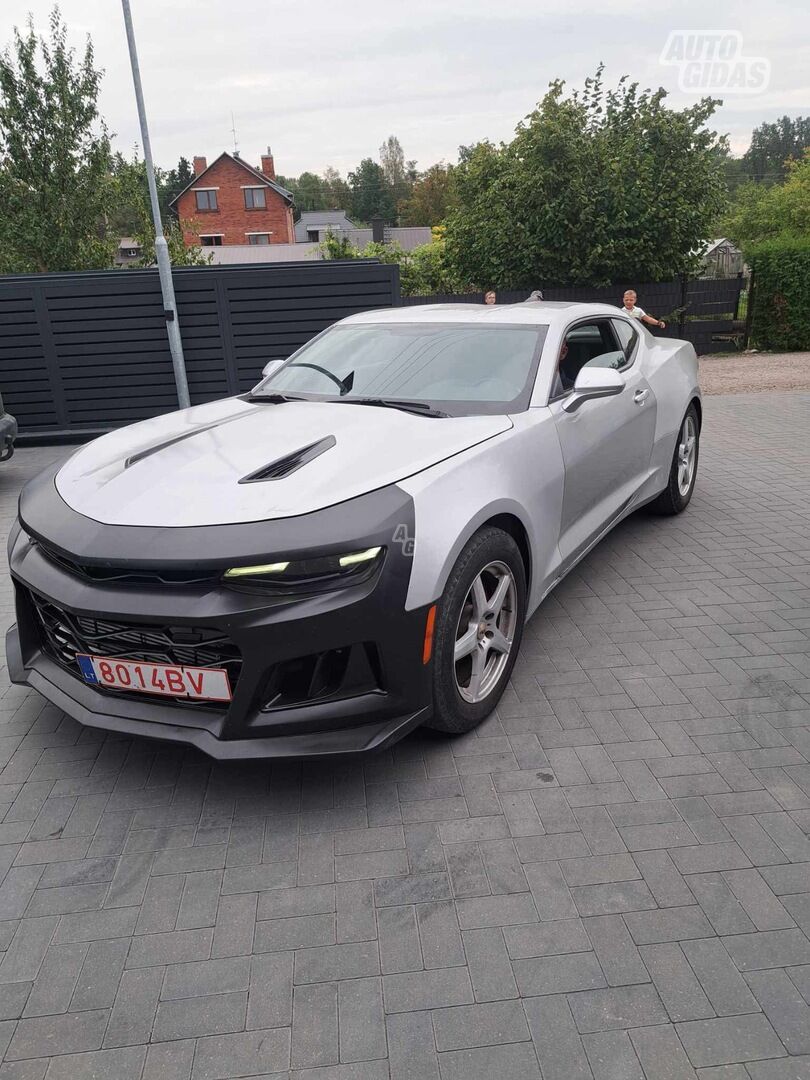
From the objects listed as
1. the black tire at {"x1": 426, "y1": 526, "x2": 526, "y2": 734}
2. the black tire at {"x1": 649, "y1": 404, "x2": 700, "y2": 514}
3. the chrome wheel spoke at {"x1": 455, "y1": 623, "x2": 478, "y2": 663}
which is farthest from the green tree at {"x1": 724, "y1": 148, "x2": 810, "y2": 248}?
the chrome wheel spoke at {"x1": 455, "y1": 623, "x2": 478, "y2": 663}

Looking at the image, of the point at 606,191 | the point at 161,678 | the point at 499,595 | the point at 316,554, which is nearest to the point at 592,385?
the point at 499,595

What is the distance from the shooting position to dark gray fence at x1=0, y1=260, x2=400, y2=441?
31.0ft

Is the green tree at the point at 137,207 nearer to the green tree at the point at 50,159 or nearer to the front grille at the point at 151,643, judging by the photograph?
the green tree at the point at 50,159

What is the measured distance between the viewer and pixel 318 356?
4473mm

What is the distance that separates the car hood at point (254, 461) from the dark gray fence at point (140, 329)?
640cm

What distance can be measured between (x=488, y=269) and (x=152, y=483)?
1574 centimetres

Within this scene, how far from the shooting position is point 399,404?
Result: 3.69m

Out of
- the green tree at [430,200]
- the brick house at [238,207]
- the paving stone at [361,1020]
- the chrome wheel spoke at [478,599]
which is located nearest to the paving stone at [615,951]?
the paving stone at [361,1020]

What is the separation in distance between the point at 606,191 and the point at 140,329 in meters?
10.4

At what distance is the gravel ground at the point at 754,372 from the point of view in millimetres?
12602

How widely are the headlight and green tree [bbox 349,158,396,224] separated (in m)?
109

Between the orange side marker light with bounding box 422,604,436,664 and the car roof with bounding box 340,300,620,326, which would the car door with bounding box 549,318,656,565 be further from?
the orange side marker light with bounding box 422,604,436,664

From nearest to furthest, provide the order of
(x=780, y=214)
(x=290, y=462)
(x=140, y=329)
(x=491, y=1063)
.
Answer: (x=491, y=1063), (x=290, y=462), (x=140, y=329), (x=780, y=214)

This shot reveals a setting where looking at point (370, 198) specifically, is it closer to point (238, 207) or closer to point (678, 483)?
point (238, 207)
